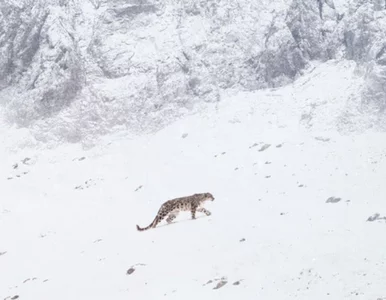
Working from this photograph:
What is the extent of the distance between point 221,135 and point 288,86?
664 cm

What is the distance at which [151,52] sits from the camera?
38.1 m

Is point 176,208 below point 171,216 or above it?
above

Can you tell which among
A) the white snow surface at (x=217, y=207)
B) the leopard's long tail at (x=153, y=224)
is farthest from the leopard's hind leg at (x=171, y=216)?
the white snow surface at (x=217, y=207)

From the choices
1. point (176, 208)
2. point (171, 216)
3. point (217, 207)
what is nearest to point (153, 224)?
point (171, 216)

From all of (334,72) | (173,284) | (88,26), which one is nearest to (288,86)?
(334,72)

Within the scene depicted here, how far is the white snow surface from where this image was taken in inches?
585

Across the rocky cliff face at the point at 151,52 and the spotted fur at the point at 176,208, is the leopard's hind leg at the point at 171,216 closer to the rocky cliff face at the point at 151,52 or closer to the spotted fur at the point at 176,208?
the spotted fur at the point at 176,208

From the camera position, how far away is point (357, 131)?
28.2m

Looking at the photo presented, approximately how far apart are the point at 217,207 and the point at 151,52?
732 inches

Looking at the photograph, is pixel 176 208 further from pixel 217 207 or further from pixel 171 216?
pixel 217 207

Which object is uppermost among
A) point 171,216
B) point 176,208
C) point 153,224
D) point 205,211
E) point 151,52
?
point 151,52

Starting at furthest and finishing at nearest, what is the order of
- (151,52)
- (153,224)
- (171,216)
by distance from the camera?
(151,52) → (171,216) → (153,224)

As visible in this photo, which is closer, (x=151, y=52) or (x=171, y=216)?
(x=171, y=216)

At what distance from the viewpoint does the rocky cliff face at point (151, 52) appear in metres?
35.7
